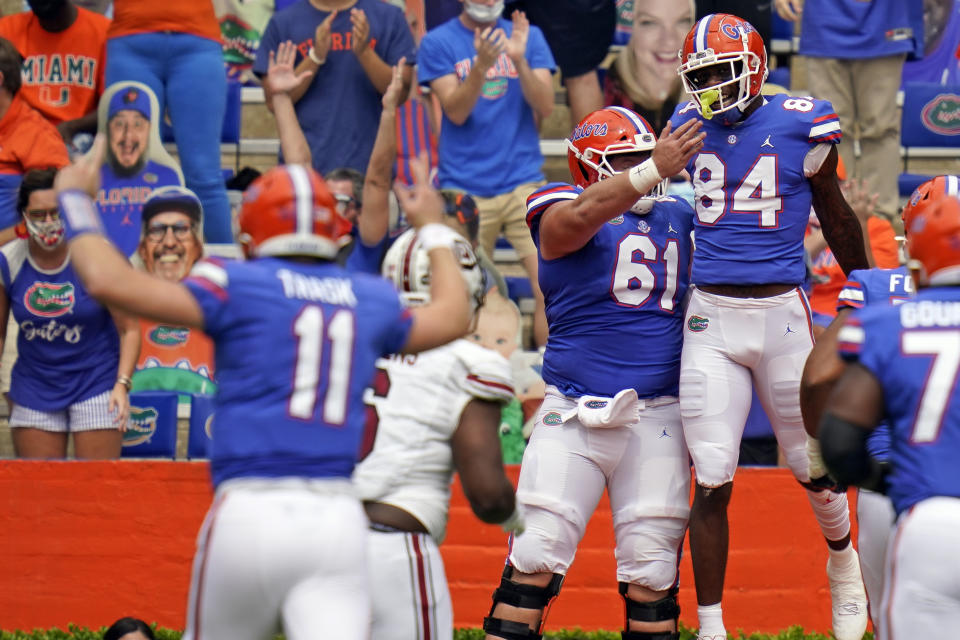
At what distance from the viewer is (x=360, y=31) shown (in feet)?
29.6

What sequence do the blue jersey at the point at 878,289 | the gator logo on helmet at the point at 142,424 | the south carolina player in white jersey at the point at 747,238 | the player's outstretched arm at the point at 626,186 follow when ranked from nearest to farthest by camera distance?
the blue jersey at the point at 878,289, the player's outstretched arm at the point at 626,186, the south carolina player in white jersey at the point at 747,238, the gator logo on helmet at the point at 142,424

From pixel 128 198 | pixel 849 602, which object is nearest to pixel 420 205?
pixel 849 602

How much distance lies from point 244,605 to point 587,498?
2.07 meters

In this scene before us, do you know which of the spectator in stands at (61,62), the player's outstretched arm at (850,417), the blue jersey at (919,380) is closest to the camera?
the blue jersey at (919,380)

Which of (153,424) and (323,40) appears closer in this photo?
(153,424)

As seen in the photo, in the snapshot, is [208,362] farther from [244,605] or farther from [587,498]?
[244,605]

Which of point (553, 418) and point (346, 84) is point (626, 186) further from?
point (346, 84)

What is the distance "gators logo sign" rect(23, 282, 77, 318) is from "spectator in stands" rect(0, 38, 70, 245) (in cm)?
108

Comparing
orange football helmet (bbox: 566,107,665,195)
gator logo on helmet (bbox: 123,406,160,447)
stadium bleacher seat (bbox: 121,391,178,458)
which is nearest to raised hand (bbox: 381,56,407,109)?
stadium bleacher seat (bbox: 121,391,178,458)

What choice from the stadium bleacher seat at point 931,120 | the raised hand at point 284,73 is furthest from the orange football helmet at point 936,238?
the stadium bleacher seat at point 931,120

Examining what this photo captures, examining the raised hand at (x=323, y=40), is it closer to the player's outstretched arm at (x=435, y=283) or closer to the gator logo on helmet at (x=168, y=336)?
the gator logo on helmet at (x=168, y=336)

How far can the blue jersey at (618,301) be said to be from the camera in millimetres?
5582

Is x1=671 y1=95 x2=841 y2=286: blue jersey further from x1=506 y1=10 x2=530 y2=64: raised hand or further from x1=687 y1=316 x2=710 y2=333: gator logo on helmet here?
x1=506 y1=10 x2=530 y2=64: raised hand

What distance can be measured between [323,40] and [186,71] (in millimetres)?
1020
